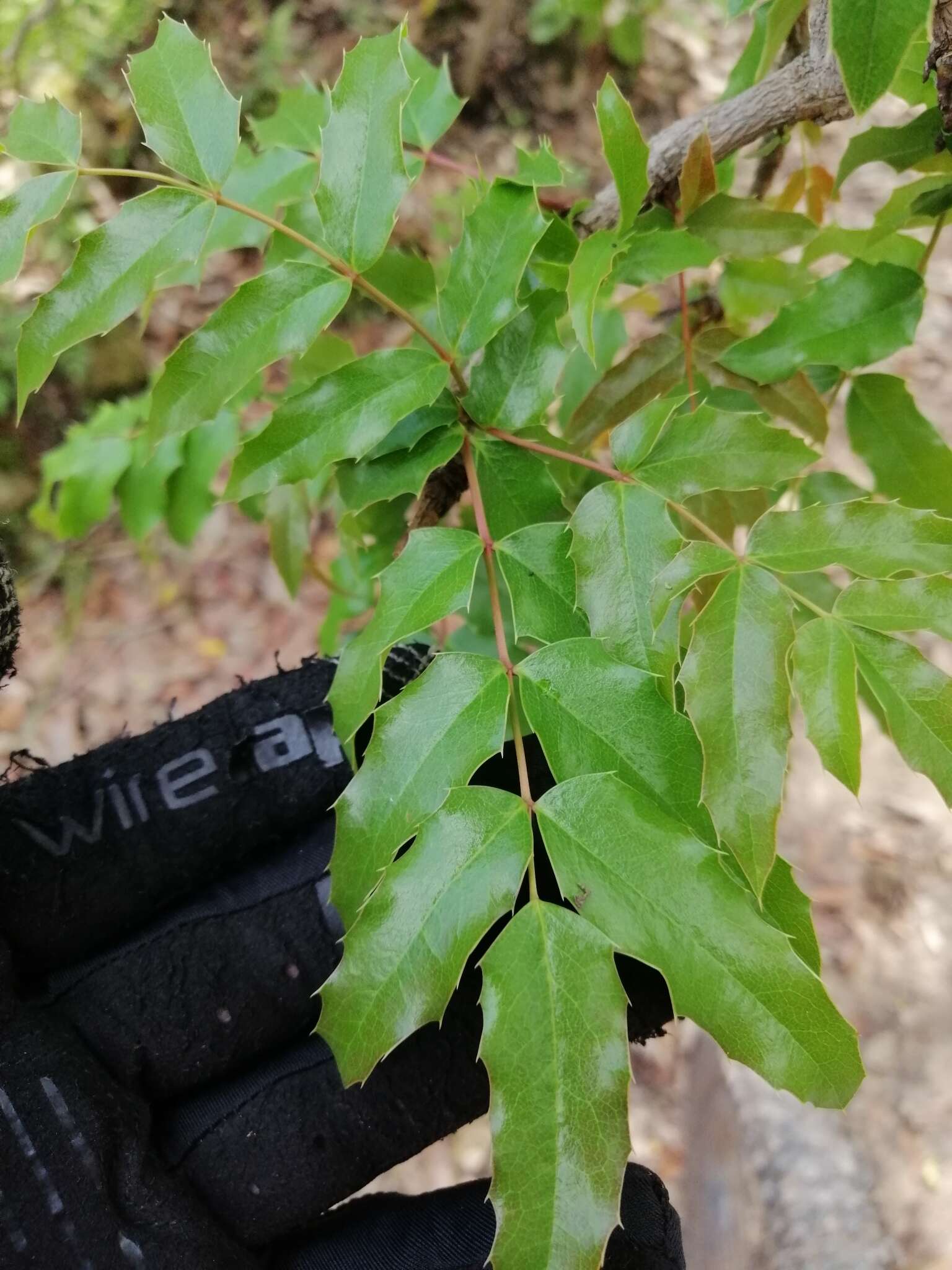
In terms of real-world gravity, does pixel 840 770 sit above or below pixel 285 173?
below

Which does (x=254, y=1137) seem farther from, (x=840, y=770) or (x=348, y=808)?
(x=840, y=770)

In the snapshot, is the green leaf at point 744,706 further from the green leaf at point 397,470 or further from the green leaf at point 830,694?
the green leaf at point 397,470

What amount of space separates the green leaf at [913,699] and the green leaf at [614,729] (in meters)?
0.12

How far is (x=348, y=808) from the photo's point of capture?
546mm

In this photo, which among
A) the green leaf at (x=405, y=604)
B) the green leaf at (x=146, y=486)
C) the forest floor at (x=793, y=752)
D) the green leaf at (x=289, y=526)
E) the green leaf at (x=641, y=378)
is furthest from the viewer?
the forest floor at (x=793, y=752)

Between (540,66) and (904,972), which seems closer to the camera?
(904,972)

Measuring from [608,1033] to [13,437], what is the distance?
2190 mm

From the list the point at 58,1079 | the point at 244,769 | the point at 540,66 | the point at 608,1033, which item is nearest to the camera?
the point at 608,1033

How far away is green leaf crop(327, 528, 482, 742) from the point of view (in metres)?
0.58

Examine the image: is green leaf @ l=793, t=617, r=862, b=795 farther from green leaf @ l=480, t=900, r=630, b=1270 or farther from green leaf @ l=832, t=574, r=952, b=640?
green leaf @ l=480, t=900, r=630, b=1270

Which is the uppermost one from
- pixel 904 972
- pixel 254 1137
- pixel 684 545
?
pixel 684 545

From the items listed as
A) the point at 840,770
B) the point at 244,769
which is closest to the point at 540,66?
the point at 244,769

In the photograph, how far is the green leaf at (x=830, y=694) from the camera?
53cm

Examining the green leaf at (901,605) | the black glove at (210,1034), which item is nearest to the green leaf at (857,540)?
the green leaf at (901,605)
